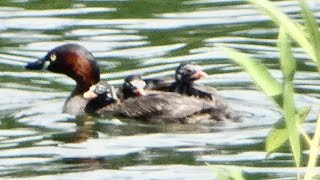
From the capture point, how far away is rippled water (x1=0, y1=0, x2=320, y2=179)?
25.6ft

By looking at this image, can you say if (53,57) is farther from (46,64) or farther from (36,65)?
(36,65)

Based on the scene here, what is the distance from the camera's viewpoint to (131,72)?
37.4ft

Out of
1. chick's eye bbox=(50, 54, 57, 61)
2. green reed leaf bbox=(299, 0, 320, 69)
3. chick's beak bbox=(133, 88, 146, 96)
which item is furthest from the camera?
chick's eye bbox=(50, 54, 57, 61)

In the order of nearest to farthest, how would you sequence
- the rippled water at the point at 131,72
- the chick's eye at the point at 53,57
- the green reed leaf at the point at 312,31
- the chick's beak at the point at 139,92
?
the green reed leaf at the point at 312,31 → the rippled water at the point at 131,72 → the chick's beak at the point at 139,92 → the chick's eye at the point at 53,57

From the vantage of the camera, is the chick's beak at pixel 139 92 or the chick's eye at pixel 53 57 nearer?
the chick's beak at pixel 139 92

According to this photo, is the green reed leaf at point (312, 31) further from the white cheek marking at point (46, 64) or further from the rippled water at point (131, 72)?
the white cheek marking at point (46, 64)

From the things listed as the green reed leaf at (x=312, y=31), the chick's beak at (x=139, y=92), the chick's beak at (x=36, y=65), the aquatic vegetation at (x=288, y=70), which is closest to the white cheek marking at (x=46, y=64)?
the chick's beak at (x=36, y=65)

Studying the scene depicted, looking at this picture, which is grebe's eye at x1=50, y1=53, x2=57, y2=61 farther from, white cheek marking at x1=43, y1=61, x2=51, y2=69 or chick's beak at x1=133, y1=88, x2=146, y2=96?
chick's beak at x1=133, y1=88, x2=146, y2=96

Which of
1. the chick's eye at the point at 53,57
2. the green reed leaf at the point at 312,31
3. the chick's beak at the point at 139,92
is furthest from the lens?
the chick's eye at the point at 53,57

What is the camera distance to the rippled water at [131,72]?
25.6 ft

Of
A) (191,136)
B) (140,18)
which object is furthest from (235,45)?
(191,136)

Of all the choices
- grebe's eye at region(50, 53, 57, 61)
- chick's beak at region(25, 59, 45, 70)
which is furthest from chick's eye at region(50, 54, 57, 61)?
chick's beak at region(25, 59, 45, 70)

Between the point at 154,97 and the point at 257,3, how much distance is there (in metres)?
7.65

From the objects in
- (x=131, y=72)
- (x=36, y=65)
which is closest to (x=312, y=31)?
(x=36, y=65)
